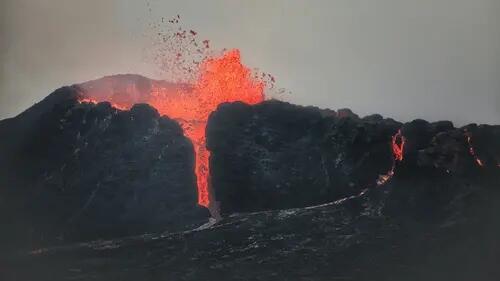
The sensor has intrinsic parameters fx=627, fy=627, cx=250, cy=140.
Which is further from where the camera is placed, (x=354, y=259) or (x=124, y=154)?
(x=124, y=154)

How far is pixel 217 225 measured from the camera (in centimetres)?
931

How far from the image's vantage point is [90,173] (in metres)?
9.73

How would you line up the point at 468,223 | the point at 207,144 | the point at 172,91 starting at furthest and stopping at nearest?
the point at 172,91, the point at 207,144, the point at 468,223

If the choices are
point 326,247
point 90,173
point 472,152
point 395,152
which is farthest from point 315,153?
point 90,173

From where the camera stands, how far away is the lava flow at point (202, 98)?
10297 millimetres

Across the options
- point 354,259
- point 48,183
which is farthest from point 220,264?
point 48,183

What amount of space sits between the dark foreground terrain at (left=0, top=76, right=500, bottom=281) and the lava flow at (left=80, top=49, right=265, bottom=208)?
238 mm

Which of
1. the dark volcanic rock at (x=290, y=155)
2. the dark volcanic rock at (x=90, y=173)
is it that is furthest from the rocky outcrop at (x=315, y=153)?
the dark volcanic rock at (x=90, y=173)

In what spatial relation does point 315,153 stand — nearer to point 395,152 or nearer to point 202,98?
point 395,152

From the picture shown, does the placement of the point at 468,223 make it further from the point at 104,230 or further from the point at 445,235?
the point at 104,230

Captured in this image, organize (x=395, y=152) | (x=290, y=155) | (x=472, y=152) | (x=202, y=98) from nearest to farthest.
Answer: (x=472, y=152)
(x=395, y=152)
(x=290, y=155)
(x=202, y=98)

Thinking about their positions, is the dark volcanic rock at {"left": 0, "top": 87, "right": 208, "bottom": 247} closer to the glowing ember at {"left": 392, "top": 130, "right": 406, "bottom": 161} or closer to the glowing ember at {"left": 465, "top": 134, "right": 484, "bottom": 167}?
the glowing ember at {"left": 392, "top": 130, "right": 406, "bottom": 161}

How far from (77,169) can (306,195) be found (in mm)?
3634

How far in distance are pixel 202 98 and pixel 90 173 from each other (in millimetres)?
2807
